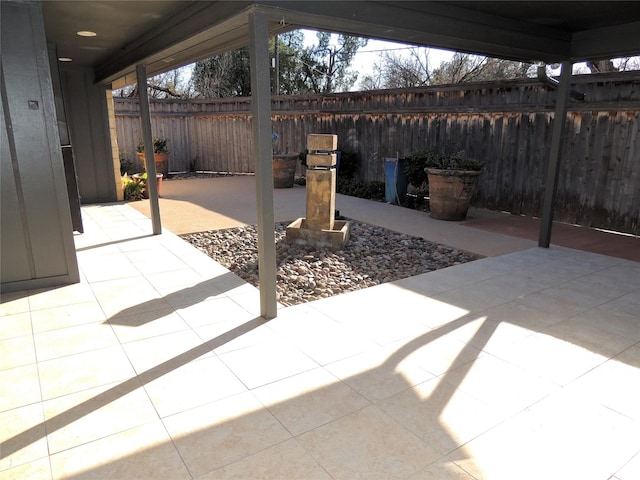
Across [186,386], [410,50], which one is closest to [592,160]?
[186,386]

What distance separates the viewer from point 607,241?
515 centimetres

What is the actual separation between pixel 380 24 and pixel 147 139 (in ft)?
10.6

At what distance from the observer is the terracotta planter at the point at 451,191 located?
19.6 feet

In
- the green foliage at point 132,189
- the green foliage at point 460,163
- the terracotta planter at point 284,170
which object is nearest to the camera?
the green foliage at point 460,163

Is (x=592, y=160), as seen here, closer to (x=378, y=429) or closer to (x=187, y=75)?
(x=378, y=429)

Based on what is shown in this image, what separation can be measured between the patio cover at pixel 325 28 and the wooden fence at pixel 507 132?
1290 mm

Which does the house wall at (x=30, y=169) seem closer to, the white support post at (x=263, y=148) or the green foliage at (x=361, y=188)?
the white support post at (x=263, y=148)

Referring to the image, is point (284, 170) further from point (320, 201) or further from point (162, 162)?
point (320, 201)

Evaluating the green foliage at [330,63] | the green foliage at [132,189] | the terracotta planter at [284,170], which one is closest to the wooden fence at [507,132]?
the terracotta planter at [284,170]

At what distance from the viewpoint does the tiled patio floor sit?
181cm

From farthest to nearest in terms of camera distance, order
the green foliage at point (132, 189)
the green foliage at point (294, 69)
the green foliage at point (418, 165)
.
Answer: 1. the green foliage at point (294, 69)
2. the green foliage at point (132, 189)
3. the green foliage at point (418, 165)

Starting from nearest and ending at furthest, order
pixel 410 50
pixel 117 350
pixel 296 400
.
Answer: pixel 296 400 → pixel 117 350 → pixel 410 50

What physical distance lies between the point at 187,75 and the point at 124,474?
18.6m

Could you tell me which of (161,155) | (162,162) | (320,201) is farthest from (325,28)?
(162,162)
